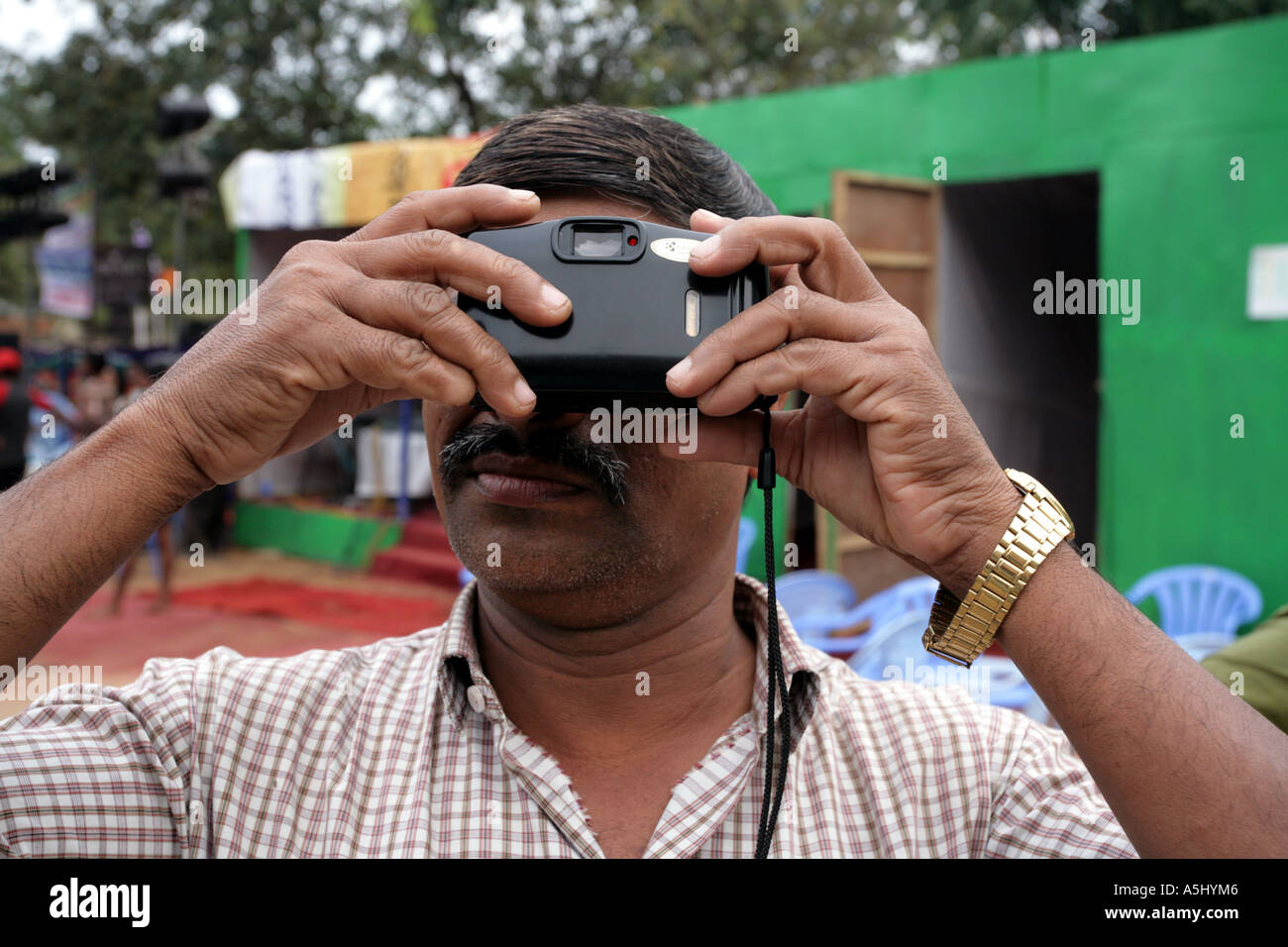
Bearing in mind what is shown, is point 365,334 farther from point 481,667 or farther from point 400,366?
point 481,667

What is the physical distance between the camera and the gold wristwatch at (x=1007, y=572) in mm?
1238

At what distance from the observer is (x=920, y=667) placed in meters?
4.20

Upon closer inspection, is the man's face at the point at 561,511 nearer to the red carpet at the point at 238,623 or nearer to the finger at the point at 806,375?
the finger at the point at 806,375

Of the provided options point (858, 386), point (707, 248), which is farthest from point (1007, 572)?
point (707, 248)

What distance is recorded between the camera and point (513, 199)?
122 centimetres

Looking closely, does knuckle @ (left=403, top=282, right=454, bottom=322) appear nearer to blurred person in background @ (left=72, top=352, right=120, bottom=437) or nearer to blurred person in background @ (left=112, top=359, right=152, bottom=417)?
blurred person in background @ (left=72, top=352, right=120, bottom=437)

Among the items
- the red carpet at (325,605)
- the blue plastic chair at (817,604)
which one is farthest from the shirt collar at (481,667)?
the red carpet at (325,605)

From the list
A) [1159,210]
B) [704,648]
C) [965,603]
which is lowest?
[704,648]

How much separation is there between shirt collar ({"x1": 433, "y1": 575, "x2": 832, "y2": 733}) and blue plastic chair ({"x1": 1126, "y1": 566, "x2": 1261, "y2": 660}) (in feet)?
13.2

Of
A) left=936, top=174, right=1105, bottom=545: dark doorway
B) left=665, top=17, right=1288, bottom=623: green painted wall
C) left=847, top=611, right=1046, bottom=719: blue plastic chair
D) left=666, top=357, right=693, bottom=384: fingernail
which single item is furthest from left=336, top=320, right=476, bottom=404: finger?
left=936, top=174, right=1105, bottom=545: dark doorway

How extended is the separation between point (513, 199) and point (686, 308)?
0.24 m

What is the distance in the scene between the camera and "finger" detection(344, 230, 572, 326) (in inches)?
44.9

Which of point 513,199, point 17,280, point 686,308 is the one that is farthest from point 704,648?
point 17,280
